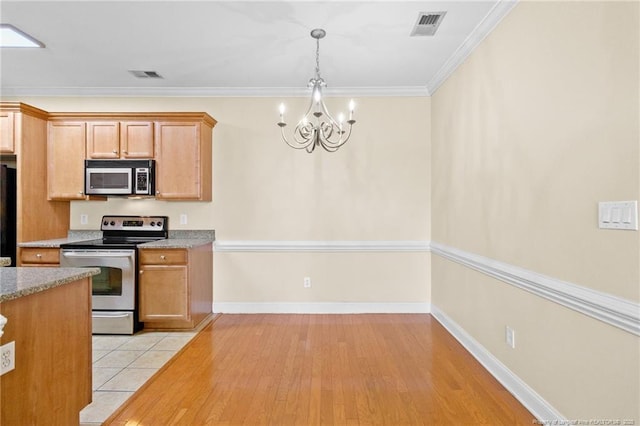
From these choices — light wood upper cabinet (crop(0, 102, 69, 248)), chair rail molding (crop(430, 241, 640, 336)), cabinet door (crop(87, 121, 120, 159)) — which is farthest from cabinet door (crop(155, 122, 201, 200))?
chair rail molding (crop(430, 241, 640, 336))

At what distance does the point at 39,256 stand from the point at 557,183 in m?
4.67

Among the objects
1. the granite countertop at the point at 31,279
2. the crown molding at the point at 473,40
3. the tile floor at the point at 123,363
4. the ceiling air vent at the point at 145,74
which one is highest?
the ceiling air vent at the point at 145,74

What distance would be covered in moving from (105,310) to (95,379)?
3.58ft

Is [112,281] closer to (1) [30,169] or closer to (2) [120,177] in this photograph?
(2) [120,177]

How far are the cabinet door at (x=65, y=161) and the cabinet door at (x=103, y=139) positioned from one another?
0.31 ft

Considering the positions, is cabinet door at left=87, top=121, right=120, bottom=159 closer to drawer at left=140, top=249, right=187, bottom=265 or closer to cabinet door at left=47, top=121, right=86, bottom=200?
cabinet door at left=47, top=121, right=86, bottom=200

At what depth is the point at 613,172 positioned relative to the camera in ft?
5.15

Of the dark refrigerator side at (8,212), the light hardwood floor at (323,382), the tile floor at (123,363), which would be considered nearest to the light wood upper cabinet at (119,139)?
the dark refrigerator side at (8,212)

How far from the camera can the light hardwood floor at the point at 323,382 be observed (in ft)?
7.14

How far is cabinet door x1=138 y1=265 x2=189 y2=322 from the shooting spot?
3.62 metres

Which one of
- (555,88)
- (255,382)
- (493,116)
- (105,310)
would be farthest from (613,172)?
(105,310)

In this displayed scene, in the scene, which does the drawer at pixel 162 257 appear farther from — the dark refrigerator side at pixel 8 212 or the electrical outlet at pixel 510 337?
the electrical outlet at pixel 510 337

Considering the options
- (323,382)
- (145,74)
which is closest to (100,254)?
(145,74)

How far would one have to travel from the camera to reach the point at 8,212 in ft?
12.3
